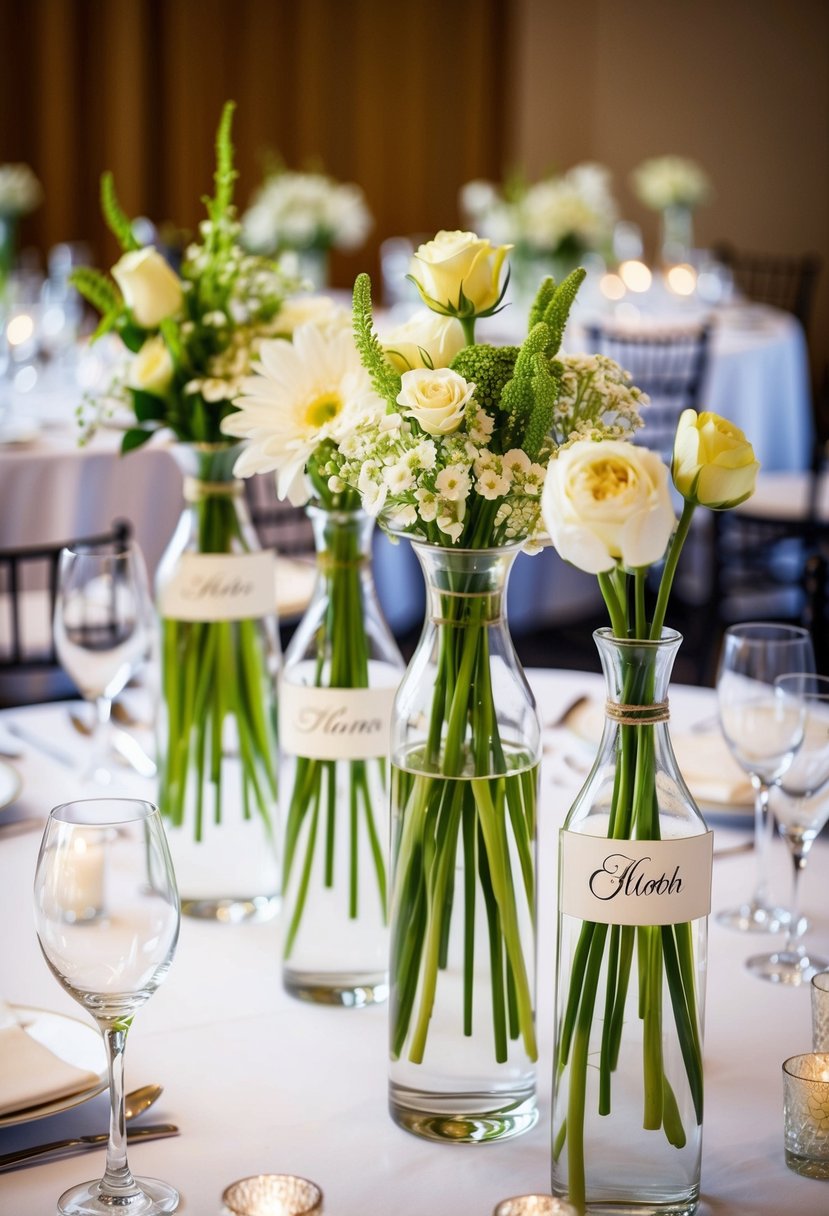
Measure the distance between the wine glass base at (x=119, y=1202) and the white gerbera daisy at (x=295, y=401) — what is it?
0.44m

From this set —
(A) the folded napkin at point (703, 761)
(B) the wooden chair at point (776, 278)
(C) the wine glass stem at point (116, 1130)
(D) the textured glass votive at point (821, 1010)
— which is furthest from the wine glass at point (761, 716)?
(B) the wooden chair at point (776, 278)

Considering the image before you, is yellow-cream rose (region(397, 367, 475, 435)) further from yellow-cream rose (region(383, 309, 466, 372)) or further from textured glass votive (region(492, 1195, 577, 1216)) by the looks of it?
textured glass votive (region(492, 1195, 577, 1216))

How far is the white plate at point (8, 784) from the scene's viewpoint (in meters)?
1.39

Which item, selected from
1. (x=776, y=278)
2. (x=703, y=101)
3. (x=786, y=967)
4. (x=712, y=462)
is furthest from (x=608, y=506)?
(x=703, y=101)

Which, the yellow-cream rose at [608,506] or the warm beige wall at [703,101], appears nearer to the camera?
the yellow-cream rose at [608,506]

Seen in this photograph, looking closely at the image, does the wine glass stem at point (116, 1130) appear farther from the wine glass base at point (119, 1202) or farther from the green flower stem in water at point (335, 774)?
the green flower stem in water at point (335, 774)

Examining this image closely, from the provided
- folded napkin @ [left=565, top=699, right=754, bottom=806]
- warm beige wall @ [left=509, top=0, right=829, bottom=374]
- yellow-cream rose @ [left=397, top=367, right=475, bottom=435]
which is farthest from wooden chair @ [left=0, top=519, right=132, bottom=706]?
warm beige wall @ [left=509, top=0, right=829, bottom=374]

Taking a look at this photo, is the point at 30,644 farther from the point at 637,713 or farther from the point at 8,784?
the point at 637,713

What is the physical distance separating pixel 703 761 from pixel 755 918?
27 centimetres

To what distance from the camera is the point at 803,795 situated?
3.91 ft

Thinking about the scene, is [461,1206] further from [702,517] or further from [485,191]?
[485,191]

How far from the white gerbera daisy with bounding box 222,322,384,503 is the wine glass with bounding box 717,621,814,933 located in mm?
419

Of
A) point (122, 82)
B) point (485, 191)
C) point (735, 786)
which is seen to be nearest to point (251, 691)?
point (735, 786)

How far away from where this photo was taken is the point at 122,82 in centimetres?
732
